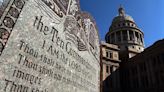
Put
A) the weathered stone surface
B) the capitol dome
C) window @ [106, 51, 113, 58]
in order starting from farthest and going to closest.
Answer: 1. the capitol dome
2. window @ [106, 51, 113, 58]
3. the weathered stone surface

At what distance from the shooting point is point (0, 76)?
18.8ft

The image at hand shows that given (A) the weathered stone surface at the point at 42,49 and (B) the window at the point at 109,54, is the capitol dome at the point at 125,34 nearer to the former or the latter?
(B) the window at the point at 109,54

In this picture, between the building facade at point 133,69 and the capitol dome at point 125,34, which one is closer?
the building facade at point 133,69

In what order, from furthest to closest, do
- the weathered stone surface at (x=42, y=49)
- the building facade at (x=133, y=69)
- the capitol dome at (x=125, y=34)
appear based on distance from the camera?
the capitol dome at (x=125, y=34) → the building facade at (x=133, y=69) → the weathered stone surface at (x=42, y=49)

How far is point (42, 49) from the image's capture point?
7805mm

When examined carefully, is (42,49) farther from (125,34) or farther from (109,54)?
(125,34)

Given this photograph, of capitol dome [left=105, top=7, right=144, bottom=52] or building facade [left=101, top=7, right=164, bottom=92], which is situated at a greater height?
capitol dome [left=105, top=7, right=144, bottom=52]

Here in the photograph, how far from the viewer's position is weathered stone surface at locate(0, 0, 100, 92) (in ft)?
20.7

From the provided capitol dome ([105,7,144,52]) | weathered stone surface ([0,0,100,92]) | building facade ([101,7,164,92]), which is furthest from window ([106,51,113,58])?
weathered stone surface ([0,0,100,92])

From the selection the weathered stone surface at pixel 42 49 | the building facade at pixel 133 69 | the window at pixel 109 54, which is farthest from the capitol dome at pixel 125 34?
the weathered stone surface at pixel 42 49

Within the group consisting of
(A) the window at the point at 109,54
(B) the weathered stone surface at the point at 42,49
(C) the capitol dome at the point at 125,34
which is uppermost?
(C) the capitol dome at the point at 125,34

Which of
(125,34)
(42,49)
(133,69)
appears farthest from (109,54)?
(42,49)

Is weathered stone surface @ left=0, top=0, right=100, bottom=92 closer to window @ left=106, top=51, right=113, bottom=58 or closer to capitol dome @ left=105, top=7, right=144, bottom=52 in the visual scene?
window @ left=106, top=51, right=113, bottom=58

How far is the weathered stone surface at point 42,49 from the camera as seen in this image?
6302 mm
